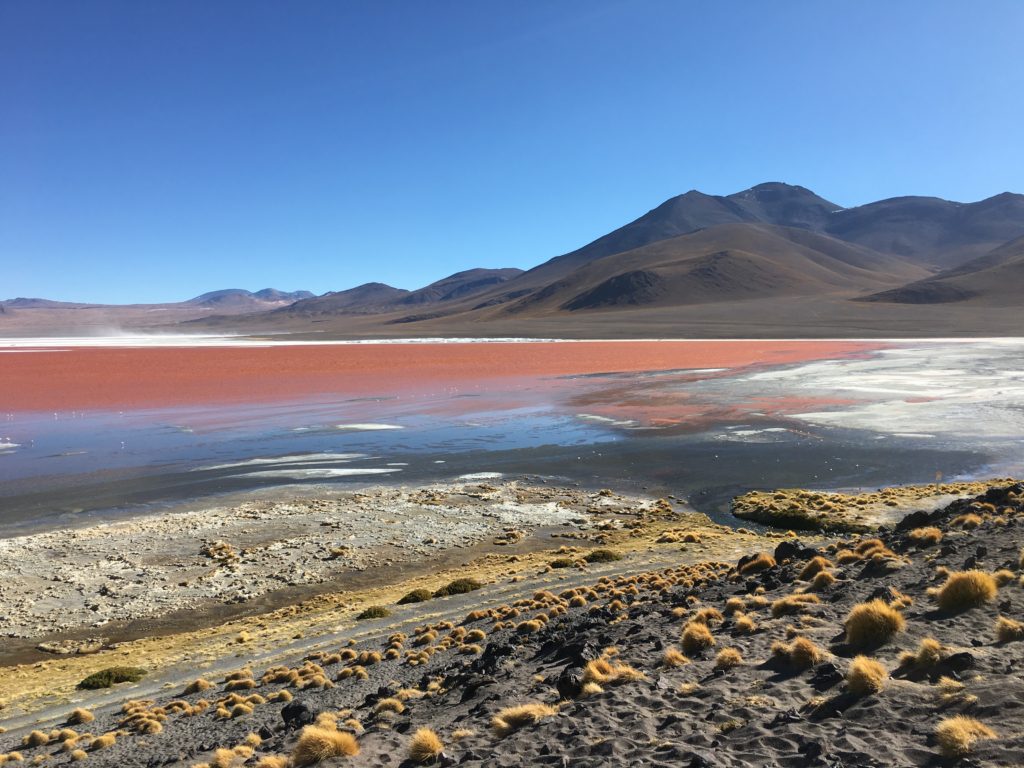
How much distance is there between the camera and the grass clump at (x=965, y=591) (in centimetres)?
829

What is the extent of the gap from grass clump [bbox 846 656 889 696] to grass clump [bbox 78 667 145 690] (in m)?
10.2

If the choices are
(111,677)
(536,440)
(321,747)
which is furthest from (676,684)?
(536,440)

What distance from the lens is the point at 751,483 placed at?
2356cm

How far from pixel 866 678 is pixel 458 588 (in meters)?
9.45

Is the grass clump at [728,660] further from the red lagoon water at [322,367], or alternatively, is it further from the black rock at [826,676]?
the red lagoon water at [322,367]

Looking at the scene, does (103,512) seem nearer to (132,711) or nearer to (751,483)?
(132,711)

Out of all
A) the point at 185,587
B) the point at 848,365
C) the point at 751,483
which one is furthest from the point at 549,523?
the point at 848,365

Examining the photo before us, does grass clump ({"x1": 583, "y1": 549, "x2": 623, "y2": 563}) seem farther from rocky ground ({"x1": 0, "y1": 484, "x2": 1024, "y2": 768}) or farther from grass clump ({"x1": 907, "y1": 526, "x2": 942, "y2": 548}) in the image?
grass clump ({"x1": 907, "y1": 526, "x2": 942, "y2": 548})

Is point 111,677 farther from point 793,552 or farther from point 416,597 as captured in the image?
point 793,552

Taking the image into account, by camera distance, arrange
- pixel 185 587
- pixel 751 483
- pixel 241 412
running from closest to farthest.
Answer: pixel 185 587 < pixel 751 483 < pixel 241 412

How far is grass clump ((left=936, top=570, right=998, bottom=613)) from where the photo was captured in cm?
829

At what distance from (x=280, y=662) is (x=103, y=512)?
12.5 metres

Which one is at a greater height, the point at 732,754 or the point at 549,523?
the point at 732,754

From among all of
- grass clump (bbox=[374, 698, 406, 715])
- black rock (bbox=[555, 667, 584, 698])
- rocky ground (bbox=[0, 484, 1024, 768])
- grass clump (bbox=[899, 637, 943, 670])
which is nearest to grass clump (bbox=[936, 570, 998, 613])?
rocky ground (bbox=[0, 484, 1024, 768])
